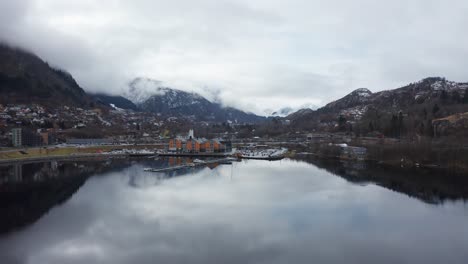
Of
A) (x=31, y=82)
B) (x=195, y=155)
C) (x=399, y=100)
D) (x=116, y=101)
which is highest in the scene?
(x=116, y=101)

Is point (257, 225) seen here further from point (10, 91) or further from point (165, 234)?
point (10, 91)

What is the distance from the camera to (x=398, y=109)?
45438 mm

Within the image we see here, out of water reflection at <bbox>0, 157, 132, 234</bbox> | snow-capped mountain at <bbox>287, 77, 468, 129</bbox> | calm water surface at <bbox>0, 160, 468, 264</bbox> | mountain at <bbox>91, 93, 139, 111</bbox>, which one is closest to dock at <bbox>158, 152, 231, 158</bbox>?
water reflection at <bbox>0, 157, 132, 234</bbox>

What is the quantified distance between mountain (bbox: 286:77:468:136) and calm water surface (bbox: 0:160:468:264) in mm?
16191

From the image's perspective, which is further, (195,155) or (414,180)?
(195,155)

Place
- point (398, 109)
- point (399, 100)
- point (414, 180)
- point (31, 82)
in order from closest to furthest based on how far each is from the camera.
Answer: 1. point (414, 180)
2. point (398, 109)
3. point (31, 82)
4. point (399, 100)

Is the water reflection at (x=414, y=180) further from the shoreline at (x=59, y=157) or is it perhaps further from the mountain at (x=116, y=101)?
the mountain at (x=116, y=101)

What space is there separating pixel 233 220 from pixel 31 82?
48997 millimetres

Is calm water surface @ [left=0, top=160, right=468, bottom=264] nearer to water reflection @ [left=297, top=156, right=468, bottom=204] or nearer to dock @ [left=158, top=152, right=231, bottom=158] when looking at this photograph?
water reflection @ [left=297, top=156, right=468, bottom=204]

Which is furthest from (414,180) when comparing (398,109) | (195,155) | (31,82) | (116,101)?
(116,101)

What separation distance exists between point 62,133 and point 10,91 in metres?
14.0

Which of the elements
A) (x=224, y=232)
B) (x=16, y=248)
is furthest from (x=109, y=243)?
(x=224, y=232)

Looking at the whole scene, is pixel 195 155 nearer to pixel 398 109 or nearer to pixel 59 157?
pixel 59 157

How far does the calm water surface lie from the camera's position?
679 cm
